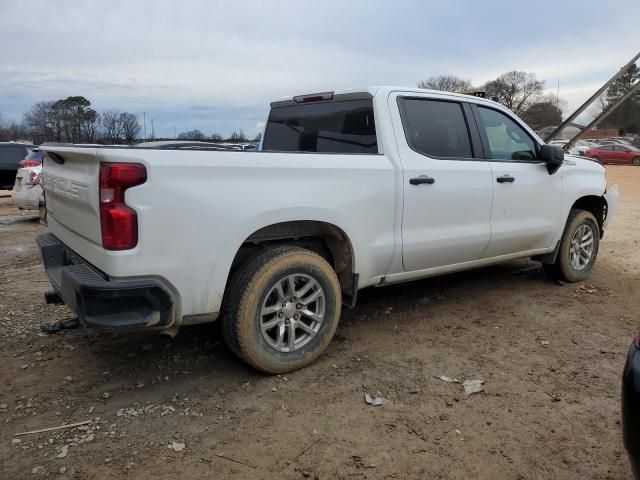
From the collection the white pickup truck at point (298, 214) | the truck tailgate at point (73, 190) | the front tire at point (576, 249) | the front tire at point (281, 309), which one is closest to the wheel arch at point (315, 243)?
the white pickup truck at point (298, 214)

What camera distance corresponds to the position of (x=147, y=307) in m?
3.02

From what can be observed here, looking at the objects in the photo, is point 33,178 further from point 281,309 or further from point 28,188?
point 281,309

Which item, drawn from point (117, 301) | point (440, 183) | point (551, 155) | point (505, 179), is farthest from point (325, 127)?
point (117, 301)

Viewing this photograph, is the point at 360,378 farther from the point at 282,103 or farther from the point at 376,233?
the point at 282,103

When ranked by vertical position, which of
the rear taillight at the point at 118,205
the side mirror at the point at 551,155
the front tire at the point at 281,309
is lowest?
the front tire at the point at 281,309

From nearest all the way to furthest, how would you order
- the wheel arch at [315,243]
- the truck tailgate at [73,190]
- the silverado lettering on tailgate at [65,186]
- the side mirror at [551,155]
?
the truck tailgate at [73,190]
the silverado lettering on tailgate at [65,186]
the wheel arch at [315,243]
the side mirror at [551,155]

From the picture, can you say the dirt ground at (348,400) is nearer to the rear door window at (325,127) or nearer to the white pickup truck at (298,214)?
the white pickup truck at (298,214)

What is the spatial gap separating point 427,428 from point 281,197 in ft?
5.24

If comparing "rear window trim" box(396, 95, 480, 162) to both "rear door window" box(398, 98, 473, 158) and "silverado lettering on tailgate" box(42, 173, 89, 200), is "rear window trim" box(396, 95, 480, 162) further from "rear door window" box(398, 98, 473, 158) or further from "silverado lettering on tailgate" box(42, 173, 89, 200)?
"silverado lettering on tailgate" box(42, 173, 89, 200)

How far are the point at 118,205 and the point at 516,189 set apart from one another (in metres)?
3.46

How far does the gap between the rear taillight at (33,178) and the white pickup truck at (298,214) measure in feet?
23.6

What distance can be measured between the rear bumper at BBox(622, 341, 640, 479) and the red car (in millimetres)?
39565

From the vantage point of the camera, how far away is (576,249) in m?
5.87

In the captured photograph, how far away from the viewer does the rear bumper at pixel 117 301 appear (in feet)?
9.54
